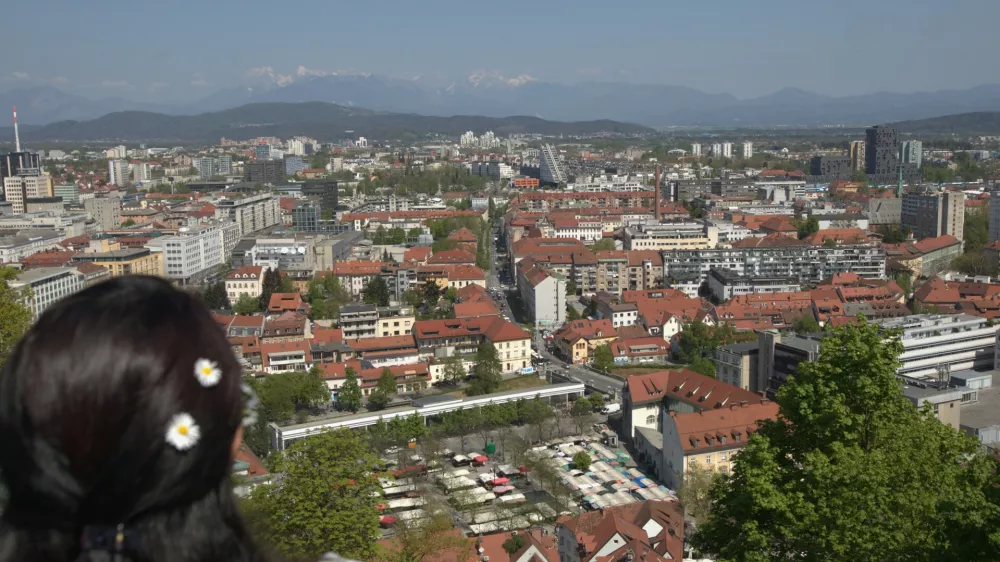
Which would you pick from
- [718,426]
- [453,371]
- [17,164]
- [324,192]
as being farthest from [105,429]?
[17,164]

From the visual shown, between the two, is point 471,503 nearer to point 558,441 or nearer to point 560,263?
point 558,441

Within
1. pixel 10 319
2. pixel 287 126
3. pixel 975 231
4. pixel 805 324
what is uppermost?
pixel 287 126

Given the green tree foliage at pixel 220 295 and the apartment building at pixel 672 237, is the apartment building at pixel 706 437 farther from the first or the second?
the apartment building at pixel 672 237

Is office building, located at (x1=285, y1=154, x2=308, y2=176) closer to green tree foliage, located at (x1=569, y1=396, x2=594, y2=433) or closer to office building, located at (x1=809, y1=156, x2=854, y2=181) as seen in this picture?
office building, located at (x1=809, y1=156, x2=854, y2=181)

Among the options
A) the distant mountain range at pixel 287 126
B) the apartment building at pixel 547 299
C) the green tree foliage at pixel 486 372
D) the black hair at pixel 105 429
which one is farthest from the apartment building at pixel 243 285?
the distant mountain range at pixel 287 126

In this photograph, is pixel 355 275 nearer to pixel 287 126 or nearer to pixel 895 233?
pixel 895 233

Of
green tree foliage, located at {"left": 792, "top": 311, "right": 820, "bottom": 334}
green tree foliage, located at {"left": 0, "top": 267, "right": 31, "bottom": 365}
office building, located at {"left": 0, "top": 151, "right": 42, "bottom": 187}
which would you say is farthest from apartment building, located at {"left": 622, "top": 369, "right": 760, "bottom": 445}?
office building, located at {"left": 0, "top": 151, "right": 42, "bottom": 187}
